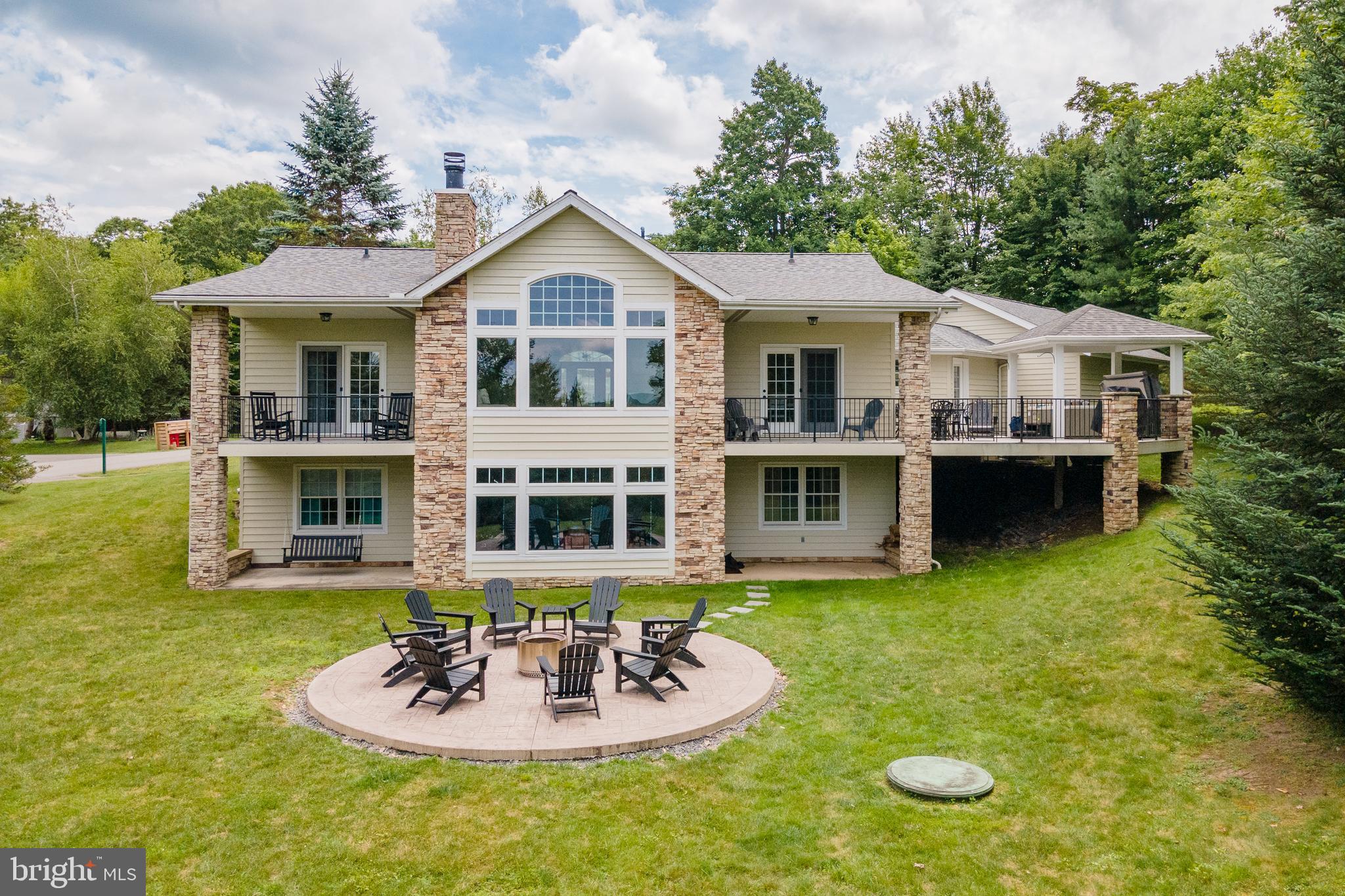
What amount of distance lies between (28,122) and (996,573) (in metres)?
41.9

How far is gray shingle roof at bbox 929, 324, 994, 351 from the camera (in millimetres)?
20375

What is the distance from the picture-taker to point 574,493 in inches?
591

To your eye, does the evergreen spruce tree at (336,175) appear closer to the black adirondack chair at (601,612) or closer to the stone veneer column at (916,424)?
the stone veneer column at (916,424)

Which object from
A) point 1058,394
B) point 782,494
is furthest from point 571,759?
point 1058,394

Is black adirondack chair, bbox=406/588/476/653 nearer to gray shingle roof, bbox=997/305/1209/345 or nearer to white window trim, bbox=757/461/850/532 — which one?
white window trim, bbox=757/461/850/532

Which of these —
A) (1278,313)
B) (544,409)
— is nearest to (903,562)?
(544,409)

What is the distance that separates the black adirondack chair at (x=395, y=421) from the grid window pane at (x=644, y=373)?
5.04 metres

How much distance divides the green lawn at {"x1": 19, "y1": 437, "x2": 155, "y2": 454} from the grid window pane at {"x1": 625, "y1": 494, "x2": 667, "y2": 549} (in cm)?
2632

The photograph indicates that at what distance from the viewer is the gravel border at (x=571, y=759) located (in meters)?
7.10

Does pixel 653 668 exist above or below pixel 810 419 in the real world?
below

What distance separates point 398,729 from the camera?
759cm

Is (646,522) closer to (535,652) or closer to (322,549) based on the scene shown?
(535,652)

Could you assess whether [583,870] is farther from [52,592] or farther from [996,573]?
[52,592]

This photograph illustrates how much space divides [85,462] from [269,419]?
16.7m
